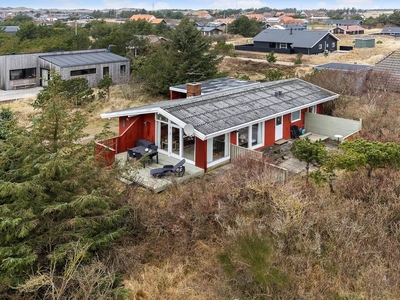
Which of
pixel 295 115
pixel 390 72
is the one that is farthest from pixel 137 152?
pixel 390 72

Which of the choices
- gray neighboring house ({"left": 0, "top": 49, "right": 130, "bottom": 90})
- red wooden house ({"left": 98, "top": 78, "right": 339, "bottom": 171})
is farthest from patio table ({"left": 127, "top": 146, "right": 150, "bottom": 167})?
gray neighboring house ({"left": 0, "top": 49, "right": 130, "bottom": 90})

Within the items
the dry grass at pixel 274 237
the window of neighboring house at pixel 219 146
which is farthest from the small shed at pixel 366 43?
the dry grass at pixel 274 237

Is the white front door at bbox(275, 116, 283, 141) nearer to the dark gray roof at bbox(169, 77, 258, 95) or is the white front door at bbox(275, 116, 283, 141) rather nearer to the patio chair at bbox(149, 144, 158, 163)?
the dark gray roof at bbox(169, 77, 258, 95)

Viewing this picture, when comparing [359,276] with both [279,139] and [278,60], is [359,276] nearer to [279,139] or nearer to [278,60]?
[279,139]

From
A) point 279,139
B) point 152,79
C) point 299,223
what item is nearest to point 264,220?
point 299,223

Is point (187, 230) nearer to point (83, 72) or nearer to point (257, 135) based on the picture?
point (257, 135)

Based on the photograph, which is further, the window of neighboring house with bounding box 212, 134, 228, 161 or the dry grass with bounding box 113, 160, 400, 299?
the window of neighboring house with bounding box 212, 134, 228, 161
